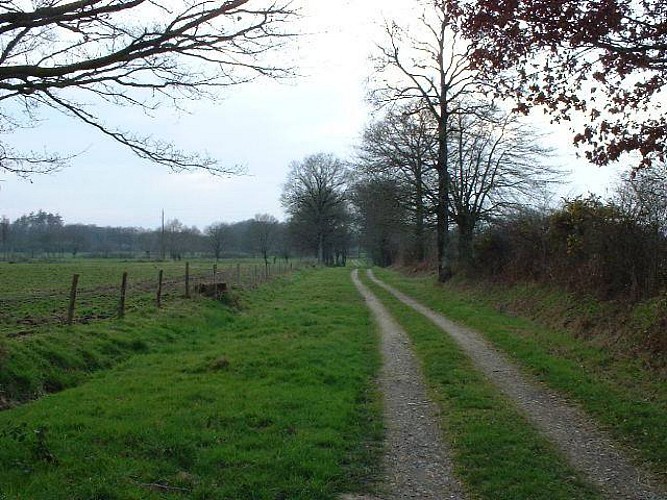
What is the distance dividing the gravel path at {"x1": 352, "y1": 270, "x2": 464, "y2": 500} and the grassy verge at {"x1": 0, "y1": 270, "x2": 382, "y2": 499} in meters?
0.23

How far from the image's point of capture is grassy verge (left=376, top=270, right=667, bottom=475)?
6941 millimetres

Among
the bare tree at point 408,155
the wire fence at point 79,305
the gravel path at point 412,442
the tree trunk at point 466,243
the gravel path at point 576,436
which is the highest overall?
the bare tree at point 408,155

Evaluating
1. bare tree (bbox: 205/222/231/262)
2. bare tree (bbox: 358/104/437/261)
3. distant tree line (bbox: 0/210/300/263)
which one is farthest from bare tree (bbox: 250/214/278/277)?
bare tree (bbox: 358/104/437/261)

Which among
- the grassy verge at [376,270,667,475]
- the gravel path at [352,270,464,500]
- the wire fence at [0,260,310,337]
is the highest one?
the wire fence at [0,260,310,337]

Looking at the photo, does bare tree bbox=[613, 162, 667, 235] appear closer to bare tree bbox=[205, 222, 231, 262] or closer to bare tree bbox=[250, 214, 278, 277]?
bare tree bbox=[250, 214, 278, 277]

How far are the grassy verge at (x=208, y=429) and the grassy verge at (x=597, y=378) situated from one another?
2.90 m

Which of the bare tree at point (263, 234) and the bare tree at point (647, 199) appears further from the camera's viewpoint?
the bare tree at point (263, 234)

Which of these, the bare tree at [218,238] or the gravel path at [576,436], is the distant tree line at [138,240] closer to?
the bare tree at [218,238]

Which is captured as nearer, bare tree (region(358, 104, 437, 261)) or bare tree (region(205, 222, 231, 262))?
bare tree (region(358, 104, 437, 261))

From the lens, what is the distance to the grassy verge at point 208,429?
5426 mm

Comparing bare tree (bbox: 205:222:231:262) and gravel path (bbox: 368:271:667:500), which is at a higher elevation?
bare tree (bbox: 205:222:231:262)

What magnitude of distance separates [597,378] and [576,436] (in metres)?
3.28

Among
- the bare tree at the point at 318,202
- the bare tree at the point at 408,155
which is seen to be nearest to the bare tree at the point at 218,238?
the bare tree at the point at 318,202

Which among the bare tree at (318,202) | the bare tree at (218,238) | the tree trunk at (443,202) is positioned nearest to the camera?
the tree trunk at (443,202)
